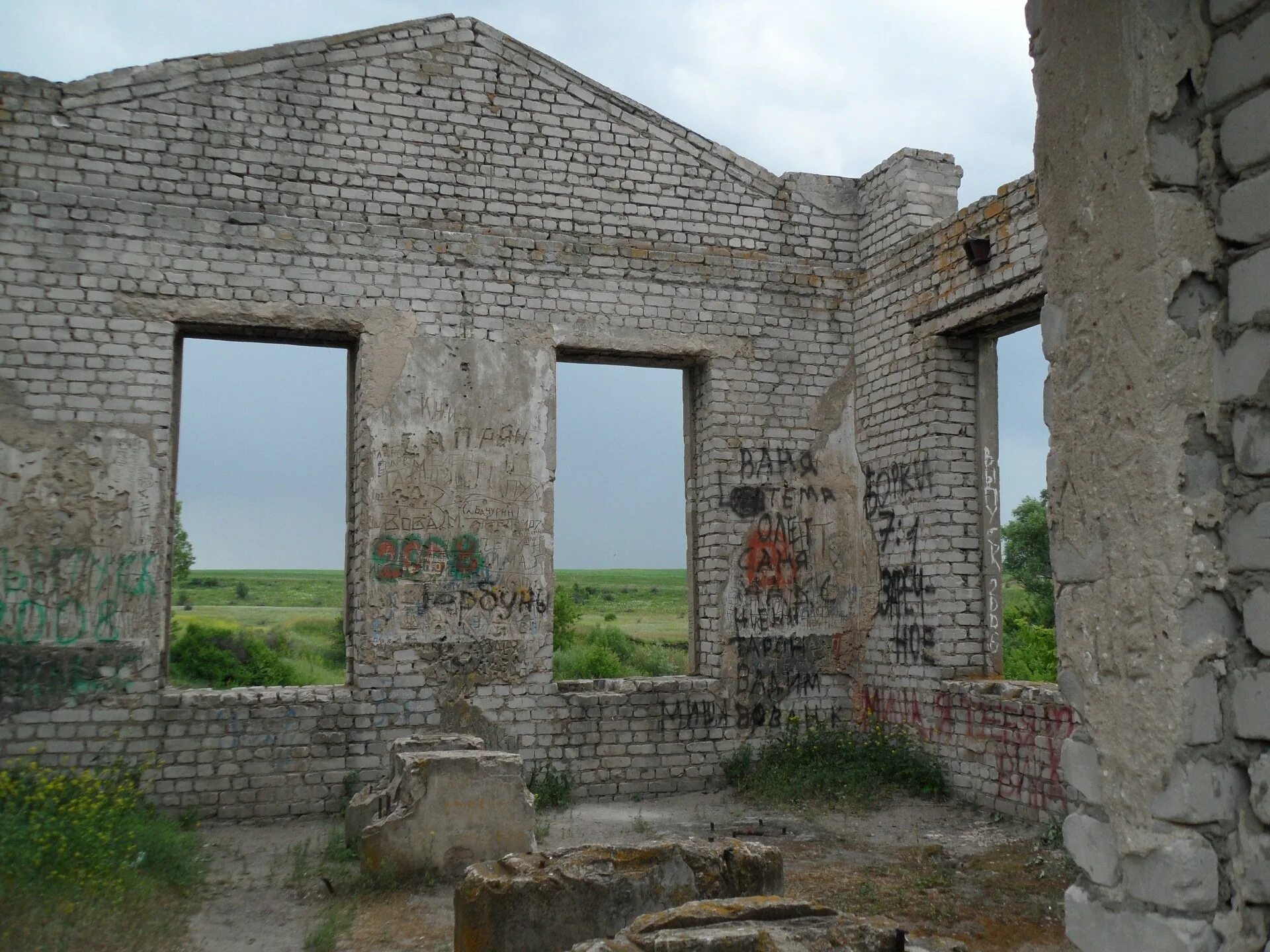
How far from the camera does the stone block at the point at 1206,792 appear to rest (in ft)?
8.20

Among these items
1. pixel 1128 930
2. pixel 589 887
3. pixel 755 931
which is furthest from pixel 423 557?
pixel 1128 930

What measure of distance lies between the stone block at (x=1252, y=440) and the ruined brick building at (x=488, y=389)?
4559 millimetres

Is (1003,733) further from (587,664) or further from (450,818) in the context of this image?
(587,664)

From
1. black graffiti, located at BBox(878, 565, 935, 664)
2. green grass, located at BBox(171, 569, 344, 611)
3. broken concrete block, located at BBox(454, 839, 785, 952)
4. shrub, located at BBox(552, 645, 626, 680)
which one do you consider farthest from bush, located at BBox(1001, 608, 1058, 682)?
green grass, located at BBox(171, 569, 344, 611)

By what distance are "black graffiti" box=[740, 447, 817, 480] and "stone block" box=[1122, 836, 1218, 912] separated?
6.33m

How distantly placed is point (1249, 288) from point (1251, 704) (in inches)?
38.1

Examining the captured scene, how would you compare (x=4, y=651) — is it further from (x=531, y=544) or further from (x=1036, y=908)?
(x=1036, y=908)

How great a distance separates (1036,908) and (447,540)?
184 inches

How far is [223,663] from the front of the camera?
15.5 m

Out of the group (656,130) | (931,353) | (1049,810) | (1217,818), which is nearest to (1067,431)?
(1217,818)

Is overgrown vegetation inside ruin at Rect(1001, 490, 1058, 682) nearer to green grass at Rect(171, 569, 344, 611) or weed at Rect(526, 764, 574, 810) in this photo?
weed at Rect(526, 764, 574, 810)

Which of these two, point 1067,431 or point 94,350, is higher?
point 94,350

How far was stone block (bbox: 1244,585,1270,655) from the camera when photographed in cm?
244

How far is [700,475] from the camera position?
8914 mm
